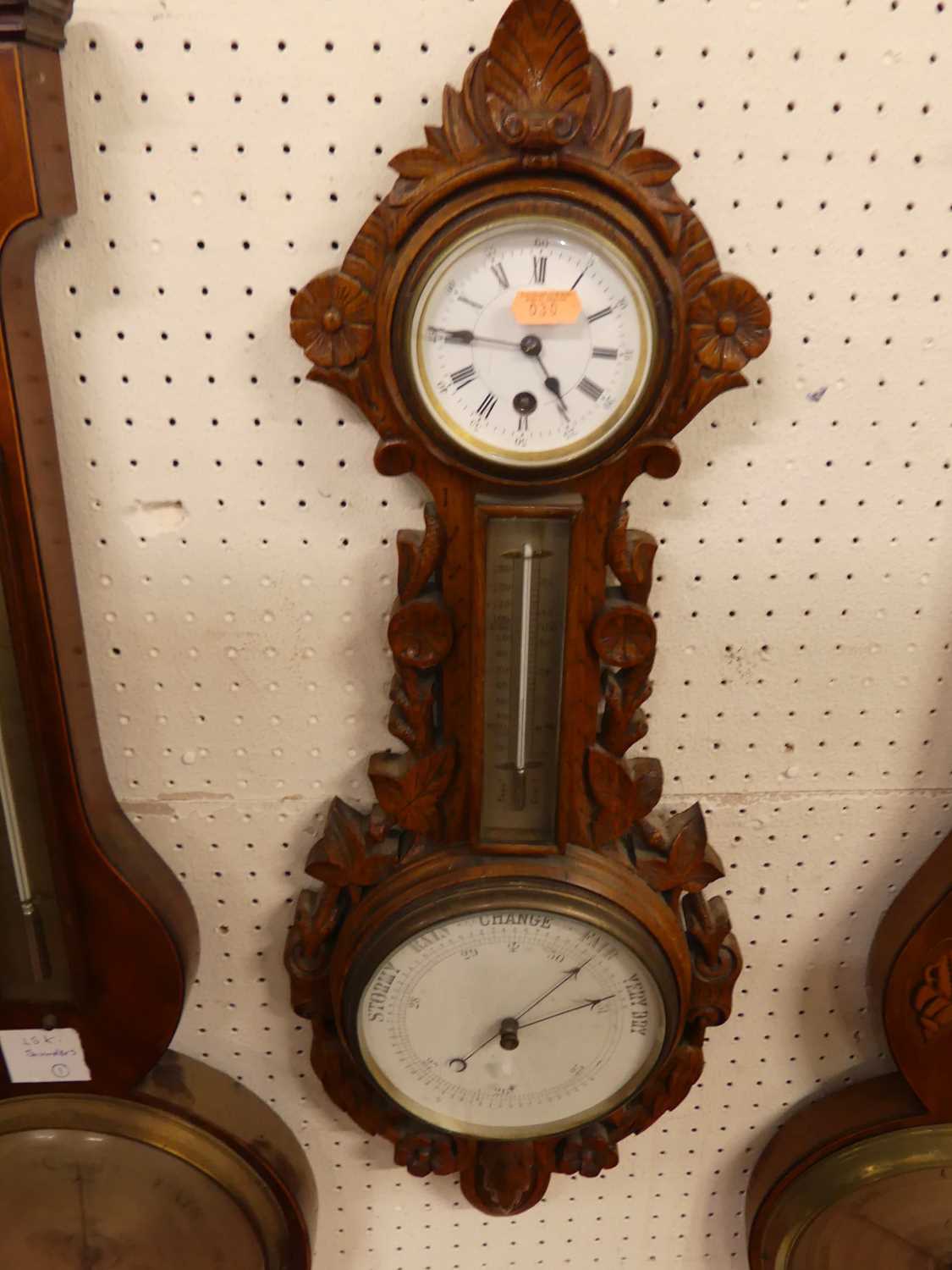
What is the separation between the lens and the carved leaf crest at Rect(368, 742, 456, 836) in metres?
0.88

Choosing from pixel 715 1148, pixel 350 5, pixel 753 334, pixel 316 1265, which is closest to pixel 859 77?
pixel 753 334

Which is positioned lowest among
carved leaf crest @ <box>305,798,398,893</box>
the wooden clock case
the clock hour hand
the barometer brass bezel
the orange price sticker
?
the wooden clock case

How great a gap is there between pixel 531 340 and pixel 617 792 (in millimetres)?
Answer: 413

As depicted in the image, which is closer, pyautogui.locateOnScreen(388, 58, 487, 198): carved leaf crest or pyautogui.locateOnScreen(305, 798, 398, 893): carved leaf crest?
pyautogui.locateOnScreen(388, 58, 487, 198): carved leaf crest

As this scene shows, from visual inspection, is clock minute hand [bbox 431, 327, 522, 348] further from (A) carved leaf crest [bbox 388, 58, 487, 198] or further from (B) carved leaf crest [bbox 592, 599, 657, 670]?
(B) carved leaf crest [bbox 592, 599, 657, 670]

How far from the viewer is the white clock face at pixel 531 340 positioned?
0.71 m

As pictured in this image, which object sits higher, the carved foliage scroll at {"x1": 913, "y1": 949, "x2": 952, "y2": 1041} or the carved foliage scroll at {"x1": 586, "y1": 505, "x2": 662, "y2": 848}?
the carved foliage scroll at {"x1": 586, "y1": 505, "x2": 662, "y2": 848}

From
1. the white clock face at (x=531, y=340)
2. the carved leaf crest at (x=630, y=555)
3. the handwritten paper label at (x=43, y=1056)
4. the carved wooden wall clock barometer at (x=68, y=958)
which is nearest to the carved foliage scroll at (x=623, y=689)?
the carved leaf crest at (x=630, y=555)

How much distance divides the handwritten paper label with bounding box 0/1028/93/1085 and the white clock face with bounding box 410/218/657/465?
714 millimetres

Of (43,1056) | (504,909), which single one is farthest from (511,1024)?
(43,1056)

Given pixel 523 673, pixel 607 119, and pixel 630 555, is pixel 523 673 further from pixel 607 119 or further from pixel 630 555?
pixel 607 119

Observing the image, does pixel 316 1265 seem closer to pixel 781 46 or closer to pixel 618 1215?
pixel 618 1215

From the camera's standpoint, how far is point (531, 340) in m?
0.72

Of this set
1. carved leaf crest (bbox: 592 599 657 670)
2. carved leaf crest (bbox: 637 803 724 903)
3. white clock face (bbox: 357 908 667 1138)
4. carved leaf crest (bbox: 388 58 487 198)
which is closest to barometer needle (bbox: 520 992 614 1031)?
white clock face (bbox: 357 908 667 1138)
